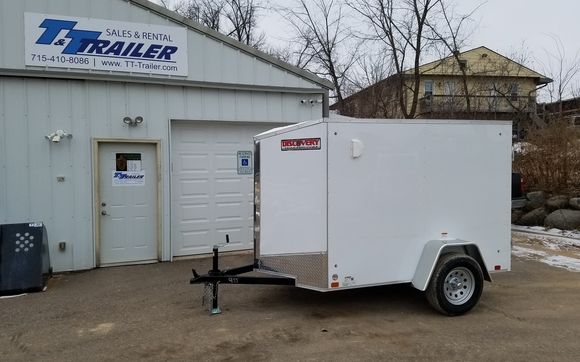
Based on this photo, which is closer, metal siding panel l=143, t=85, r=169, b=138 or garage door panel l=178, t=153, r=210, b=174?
metal siding panel l=143, t=85, r=169, b=138

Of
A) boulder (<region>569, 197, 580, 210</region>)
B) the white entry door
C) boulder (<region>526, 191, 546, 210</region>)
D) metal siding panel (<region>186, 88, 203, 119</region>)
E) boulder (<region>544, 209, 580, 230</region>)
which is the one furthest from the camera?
boulder (<region>526, 191, 546, 210</region>)

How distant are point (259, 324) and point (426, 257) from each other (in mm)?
2065

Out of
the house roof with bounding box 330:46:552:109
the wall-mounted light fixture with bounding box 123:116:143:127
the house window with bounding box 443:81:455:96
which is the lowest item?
the wall-mounted light fixture with bounding box 123:116:143:127

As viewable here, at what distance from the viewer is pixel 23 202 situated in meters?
7.72

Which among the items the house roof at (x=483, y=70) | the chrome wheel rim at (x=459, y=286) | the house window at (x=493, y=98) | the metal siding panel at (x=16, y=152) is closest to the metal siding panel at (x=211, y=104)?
the metal siding panel at (x=16, y=152)

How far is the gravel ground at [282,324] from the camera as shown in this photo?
4.60 metres

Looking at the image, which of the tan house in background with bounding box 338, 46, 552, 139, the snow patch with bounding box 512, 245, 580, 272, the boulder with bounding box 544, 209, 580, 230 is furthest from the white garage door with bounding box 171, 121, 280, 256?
the tan house in background with bounding box 338, 46, 552, 139

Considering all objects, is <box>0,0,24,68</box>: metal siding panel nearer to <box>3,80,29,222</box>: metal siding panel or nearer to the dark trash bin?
<box>3,80,29,222</box>: metal siding panel

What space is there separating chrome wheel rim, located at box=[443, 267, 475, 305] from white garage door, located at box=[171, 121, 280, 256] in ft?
15.6

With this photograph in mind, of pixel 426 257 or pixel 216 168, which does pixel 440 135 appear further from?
pixel 216 168

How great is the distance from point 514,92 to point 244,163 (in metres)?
16.6

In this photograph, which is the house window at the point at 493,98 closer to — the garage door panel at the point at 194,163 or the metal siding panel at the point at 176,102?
the garage door panel at the point at 194,163

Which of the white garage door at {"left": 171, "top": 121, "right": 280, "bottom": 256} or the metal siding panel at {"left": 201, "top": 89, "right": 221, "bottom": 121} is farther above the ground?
the metal siding panel at {"left": 201, "top": 89, "right": 221, "bottom": 121}

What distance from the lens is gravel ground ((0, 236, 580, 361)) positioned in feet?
15.1
